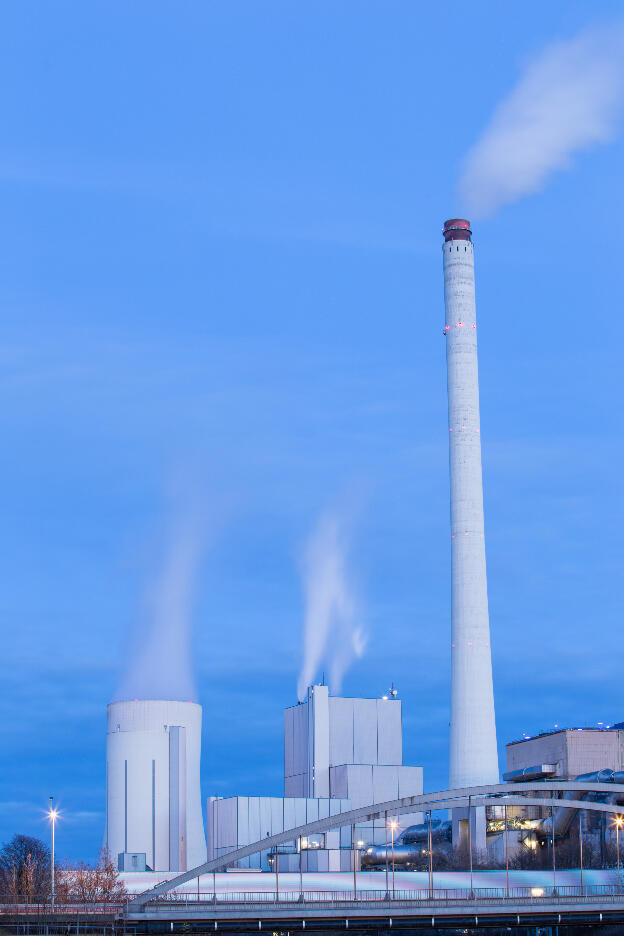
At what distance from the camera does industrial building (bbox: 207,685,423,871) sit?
86.6m

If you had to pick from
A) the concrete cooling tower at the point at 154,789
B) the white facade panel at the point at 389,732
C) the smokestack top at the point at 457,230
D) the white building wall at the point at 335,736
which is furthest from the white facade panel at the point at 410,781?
the smokestack top at the point at 457,230

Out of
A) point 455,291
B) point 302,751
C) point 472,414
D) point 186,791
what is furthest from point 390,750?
point 455,291

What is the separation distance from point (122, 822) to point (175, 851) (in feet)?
12.1

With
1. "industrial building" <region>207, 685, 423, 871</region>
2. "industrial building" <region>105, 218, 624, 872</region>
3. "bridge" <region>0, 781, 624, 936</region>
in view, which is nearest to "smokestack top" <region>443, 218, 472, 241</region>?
"industrial building" <region>105, 218, 624, 872</region>

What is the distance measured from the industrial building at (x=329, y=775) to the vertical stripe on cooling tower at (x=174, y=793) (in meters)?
3.49

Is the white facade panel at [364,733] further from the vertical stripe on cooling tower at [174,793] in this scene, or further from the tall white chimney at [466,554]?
the vertical stripe on cooling tower at [174,793]

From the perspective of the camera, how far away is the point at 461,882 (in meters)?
56.0

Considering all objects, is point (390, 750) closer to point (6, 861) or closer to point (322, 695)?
point (322, 695)

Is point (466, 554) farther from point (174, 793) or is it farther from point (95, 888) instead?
point (95, 888)

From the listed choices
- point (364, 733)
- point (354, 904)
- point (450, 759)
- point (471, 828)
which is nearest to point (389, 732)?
point (364, 733)

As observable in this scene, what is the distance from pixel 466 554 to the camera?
8612cm

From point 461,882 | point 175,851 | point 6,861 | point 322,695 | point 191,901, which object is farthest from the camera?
point 6,861

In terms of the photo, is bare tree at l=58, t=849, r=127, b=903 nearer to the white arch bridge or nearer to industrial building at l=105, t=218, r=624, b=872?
the white arch bridge

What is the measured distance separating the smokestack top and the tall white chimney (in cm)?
9
